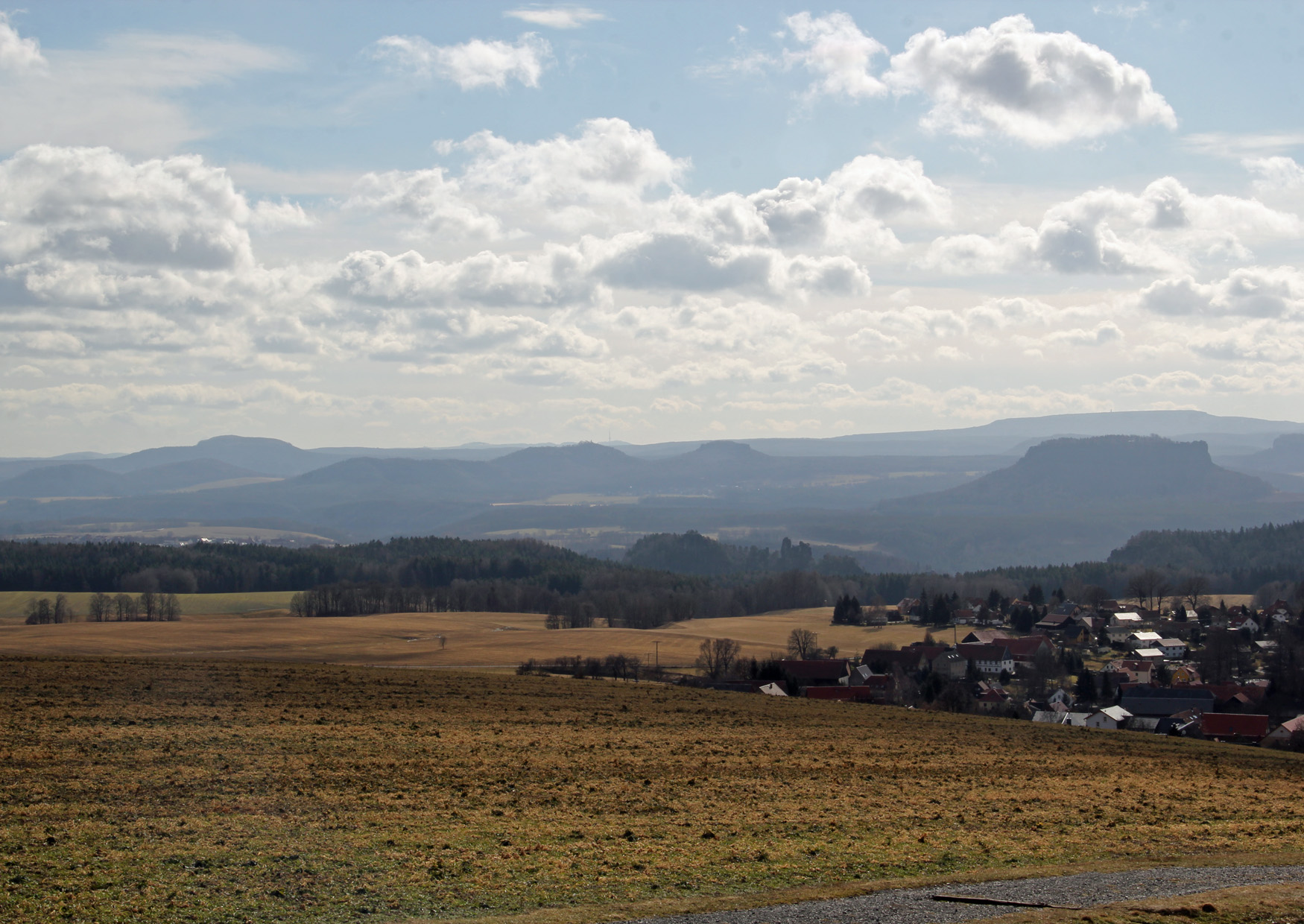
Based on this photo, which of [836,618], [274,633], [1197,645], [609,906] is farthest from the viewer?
[836,618]

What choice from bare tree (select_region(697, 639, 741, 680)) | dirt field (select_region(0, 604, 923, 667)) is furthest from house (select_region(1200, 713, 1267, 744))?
dirt field (select_region(0, 604, 923, 667))

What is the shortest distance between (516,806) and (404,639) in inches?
3333

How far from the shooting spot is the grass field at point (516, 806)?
16.6 meters

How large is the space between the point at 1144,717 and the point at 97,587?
148786 mm

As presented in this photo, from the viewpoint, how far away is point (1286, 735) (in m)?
61.9

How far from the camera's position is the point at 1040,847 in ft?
67.5

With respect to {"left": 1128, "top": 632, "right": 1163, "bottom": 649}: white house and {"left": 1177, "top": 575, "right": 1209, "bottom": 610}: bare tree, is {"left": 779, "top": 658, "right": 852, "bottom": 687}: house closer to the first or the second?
{"left": 1128, "top": 632, "right": 1163, "bottom": 649}: white house

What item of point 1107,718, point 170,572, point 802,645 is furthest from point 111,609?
point 1107,718

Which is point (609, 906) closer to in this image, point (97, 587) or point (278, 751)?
point (278, 751)

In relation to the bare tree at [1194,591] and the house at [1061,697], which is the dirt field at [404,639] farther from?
the bare tree at [1194,591]

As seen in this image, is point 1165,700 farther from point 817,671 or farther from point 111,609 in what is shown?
point 111,609

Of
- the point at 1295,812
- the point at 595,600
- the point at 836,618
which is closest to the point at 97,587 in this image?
the point at 595,600

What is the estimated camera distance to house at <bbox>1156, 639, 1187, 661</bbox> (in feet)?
350

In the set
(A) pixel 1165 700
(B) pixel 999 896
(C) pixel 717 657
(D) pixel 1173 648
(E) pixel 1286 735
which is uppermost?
(B) pixel 999 896
